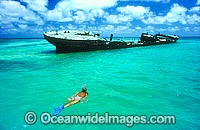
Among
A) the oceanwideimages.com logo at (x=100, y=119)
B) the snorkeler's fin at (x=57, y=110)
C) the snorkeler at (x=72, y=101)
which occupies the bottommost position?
the oceanwideimages.com logo at (x=100, y=119)

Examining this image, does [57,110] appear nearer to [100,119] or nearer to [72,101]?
[72,101]

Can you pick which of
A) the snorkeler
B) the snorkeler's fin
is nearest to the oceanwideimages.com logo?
the snorkeler's fin

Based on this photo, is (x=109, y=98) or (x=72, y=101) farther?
(x=109, y=98)

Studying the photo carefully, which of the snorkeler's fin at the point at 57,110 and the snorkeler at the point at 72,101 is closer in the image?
the snorkeler's fin at the point at 57,110

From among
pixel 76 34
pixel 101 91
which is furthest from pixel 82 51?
pixel 101 91

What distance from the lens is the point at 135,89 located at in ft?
29.5

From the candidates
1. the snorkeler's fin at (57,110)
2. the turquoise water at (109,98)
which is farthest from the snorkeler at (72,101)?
the turquoise water at (109,98)

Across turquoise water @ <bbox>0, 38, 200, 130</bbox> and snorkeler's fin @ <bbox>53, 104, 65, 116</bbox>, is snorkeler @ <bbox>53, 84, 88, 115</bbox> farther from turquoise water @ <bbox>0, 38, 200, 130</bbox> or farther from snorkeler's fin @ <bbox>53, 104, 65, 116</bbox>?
turquoise water @ <bbox>0, 38, 200, 130</bbox>

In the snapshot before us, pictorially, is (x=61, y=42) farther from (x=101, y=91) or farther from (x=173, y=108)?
(x=173, y=108)

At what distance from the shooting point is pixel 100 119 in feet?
19.8

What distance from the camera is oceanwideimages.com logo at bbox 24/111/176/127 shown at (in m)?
5.81

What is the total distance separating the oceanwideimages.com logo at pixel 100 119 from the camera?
581 centimetres

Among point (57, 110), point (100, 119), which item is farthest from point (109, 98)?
point (57, 110)

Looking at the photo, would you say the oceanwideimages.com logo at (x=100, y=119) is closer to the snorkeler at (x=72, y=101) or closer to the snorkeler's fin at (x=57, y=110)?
the snorkeler's fin at (x=57, y=110)
